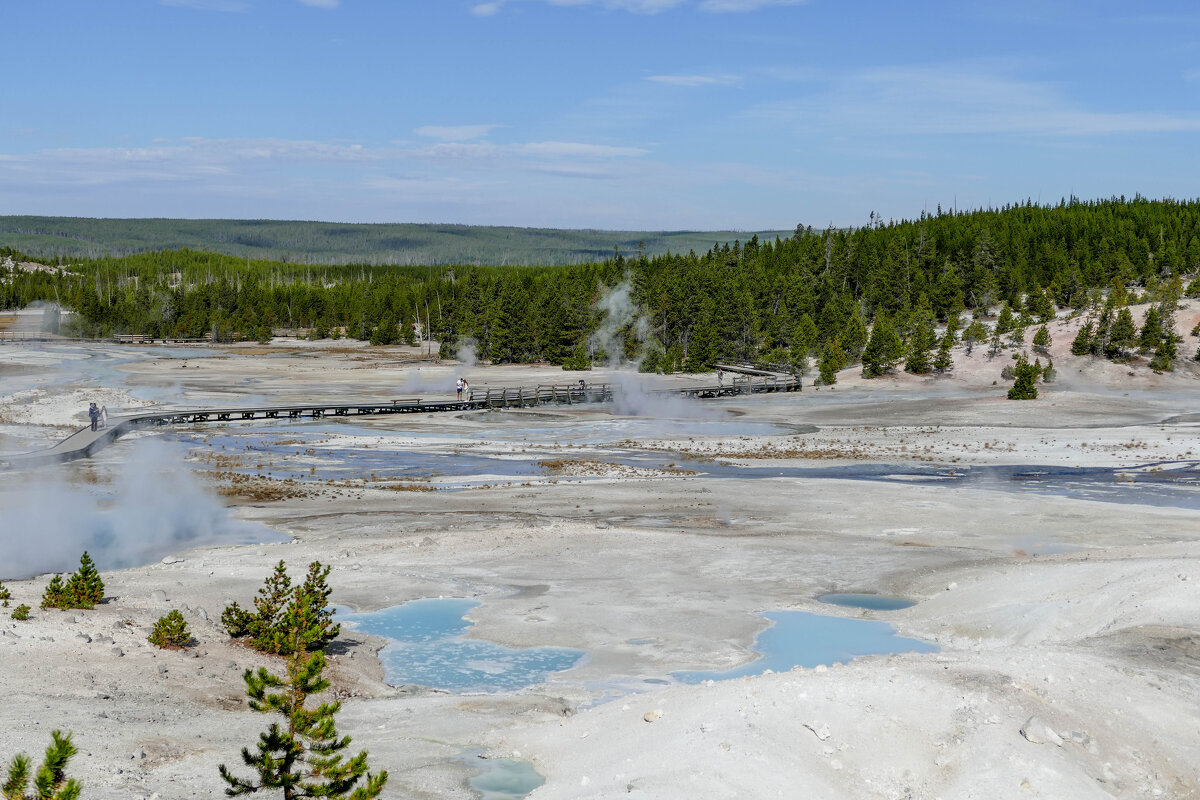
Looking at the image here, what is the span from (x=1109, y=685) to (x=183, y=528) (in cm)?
2341

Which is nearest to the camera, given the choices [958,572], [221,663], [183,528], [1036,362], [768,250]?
[221,663]

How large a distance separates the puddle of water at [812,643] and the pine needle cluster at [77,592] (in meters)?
9.45

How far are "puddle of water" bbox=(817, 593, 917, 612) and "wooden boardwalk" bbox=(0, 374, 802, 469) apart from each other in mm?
30507

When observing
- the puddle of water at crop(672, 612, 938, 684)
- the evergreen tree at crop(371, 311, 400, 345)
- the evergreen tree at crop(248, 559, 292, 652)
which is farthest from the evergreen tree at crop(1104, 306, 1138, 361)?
the evergreen tree at crop(371, 311, 400, 345)

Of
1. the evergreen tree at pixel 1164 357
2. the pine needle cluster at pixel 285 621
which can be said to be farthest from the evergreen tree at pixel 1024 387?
the pine needle cluster at pixel 285 621

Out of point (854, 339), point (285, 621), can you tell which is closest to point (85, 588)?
point (285, 621)

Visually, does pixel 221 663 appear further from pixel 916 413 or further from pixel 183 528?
pixel 916 413

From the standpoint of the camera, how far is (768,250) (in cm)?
14688

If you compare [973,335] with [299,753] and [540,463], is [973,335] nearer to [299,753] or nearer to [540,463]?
[540,463]

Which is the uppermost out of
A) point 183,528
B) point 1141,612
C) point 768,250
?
point 768,250

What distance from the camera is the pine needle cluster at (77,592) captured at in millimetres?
17578

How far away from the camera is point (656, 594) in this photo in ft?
71.3

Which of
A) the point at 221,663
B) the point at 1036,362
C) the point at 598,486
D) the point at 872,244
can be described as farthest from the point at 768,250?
the point at 221,663

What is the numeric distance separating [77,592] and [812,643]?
39.4 feet
